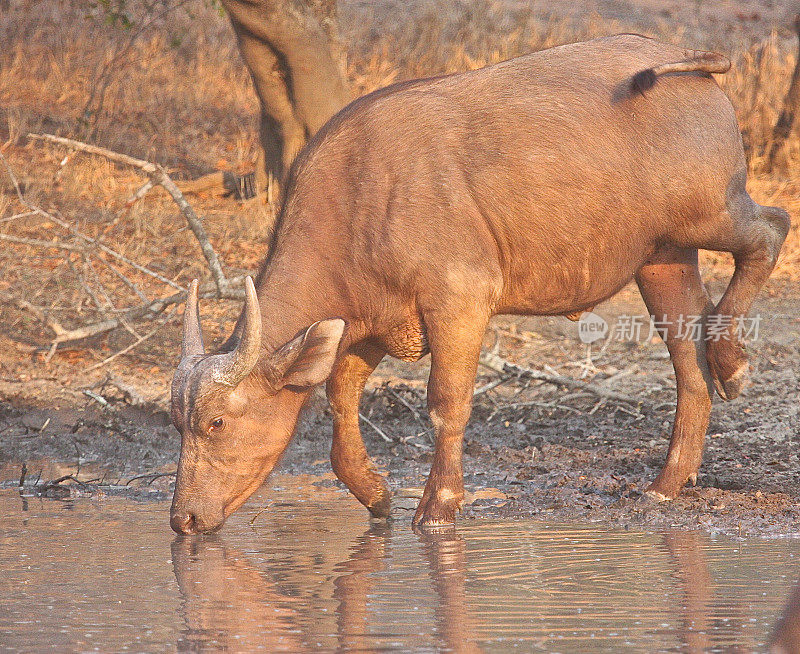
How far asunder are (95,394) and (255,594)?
4.16 metres

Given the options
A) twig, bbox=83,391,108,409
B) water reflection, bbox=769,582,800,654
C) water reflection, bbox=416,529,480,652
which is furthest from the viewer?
twig, bbox=83,391,108,409

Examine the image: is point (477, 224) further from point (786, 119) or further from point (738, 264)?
point (786, 119)

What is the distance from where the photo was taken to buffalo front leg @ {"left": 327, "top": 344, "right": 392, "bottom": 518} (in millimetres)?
6453

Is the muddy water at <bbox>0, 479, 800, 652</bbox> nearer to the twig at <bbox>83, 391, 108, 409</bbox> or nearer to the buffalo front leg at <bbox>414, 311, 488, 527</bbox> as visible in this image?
the buffalo front leg at <bbox>414, 311, 488, 527</bbox>

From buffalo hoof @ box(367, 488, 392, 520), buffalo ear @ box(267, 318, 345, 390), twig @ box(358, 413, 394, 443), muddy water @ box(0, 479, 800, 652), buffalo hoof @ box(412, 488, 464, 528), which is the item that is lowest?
twig @ box(358, 413, 394, 443)

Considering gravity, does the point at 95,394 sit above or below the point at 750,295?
below

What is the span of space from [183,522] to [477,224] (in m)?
1.88

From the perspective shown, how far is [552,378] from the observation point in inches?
338

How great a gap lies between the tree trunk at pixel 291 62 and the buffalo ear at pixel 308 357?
5.71m

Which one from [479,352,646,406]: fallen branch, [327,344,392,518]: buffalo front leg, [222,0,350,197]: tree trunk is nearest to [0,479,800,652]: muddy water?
[327,344,392,518]: buffalo front leg

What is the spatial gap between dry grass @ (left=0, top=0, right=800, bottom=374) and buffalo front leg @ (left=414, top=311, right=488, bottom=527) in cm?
343

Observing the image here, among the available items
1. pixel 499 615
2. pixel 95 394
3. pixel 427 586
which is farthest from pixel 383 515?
pixel 95 394

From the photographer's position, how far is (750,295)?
22.6 feet

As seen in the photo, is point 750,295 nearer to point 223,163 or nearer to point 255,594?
point 255,594
